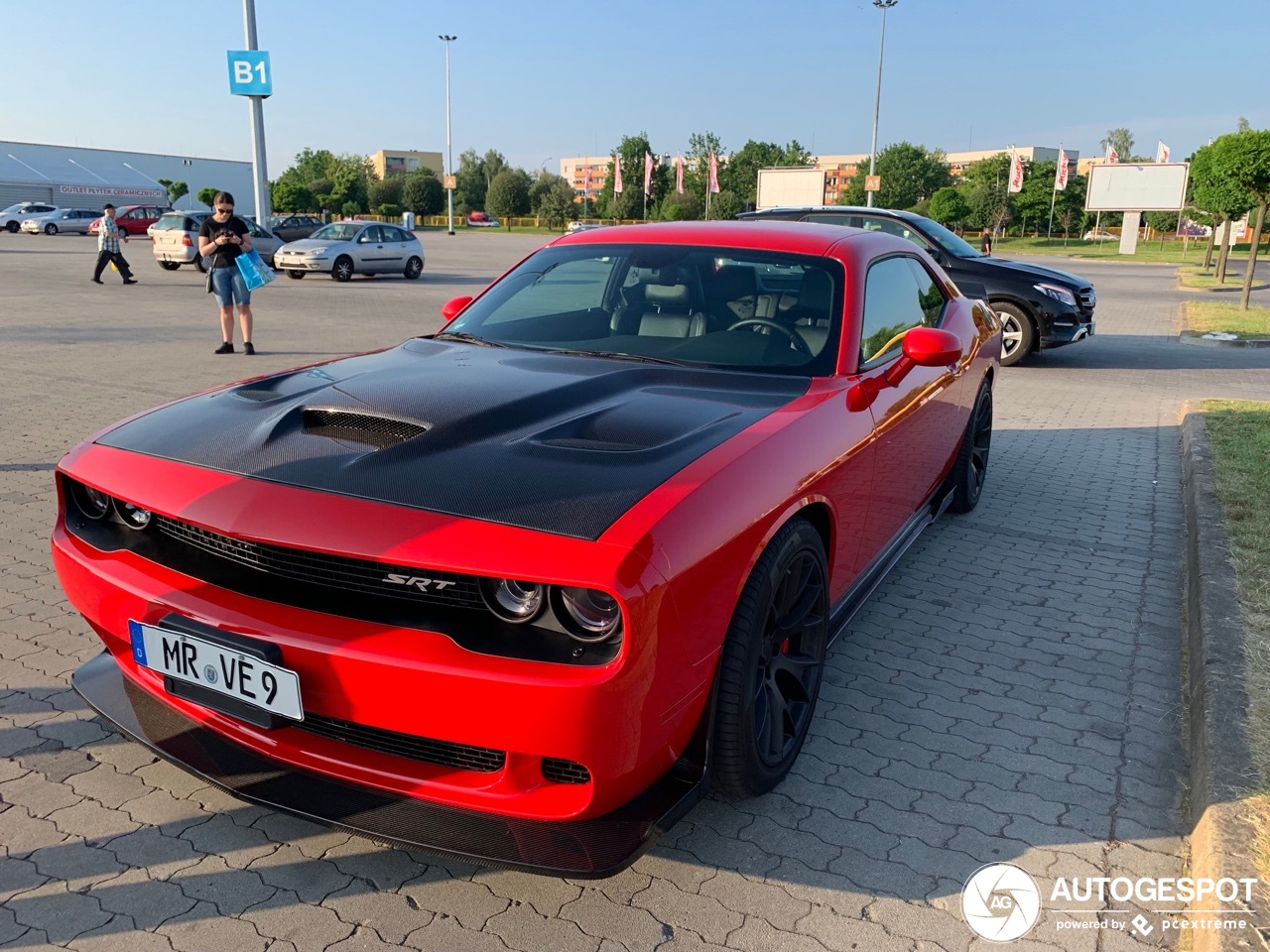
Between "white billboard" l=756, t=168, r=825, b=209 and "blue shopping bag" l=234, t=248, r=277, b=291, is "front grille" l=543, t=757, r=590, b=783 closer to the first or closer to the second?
"blue shopping bag" l=234, t=248, r=277, b=291

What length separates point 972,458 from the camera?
18.8 ft

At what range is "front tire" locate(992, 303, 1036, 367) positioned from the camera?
11805 millimetres

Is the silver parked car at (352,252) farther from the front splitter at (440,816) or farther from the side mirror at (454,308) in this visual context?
the front splitter at (440,816)

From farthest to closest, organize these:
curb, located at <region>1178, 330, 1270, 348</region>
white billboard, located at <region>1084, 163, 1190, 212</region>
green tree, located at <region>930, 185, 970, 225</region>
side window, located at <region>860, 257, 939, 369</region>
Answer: green tree, located at <region>930, 185, 970, 225</region>, white billboard, located at <region>1084, 163, 1190, 212</region>, curb, located at <region>1178, 330, 1270, 348</region>, side window, located at <region>860, 257, 939, 369</region>

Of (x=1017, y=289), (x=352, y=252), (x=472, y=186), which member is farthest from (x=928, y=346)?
(x=472, y=186)

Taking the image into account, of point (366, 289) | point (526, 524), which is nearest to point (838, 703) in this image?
point (526, 524)

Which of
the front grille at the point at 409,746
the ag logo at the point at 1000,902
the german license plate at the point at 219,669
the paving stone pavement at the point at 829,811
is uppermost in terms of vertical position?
the german license plate at the point at 219,669

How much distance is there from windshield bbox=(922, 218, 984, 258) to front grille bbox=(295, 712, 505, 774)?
414 inches

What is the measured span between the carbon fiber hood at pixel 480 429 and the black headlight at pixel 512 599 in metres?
0.16

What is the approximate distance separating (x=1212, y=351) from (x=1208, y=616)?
11.9 meters

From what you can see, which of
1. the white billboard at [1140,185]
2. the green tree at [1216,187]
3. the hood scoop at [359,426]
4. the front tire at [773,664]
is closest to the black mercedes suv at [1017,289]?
the front tire at [773,664]

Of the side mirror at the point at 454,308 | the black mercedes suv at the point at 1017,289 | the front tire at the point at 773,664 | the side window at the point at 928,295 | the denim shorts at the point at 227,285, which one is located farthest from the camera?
the black mercedes suv at the point at 1017,289

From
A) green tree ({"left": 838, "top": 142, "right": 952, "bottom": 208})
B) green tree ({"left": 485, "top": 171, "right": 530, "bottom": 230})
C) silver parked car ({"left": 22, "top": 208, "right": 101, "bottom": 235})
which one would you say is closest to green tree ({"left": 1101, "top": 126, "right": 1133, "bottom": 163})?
green tree ({"left": 838, "top": 142, "right": 952, "bottom": 208})

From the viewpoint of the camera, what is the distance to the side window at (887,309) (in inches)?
143
